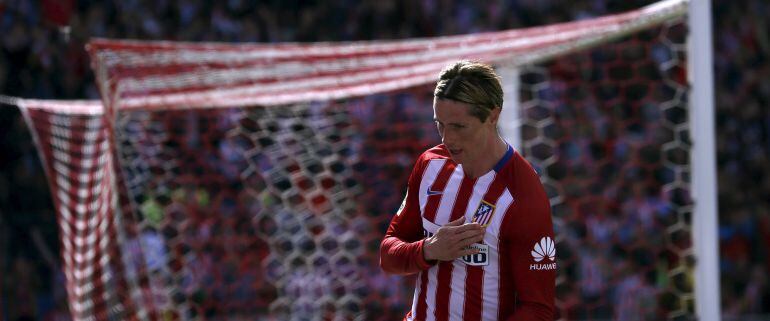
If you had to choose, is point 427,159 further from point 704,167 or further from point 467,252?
point 704,167

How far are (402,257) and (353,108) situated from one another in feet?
14.5

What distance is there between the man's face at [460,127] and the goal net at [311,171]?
1.94 m

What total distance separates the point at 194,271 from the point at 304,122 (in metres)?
1.61

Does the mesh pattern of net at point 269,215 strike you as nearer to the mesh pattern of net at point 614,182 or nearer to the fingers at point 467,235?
the mesh pattern of net at point 614,182

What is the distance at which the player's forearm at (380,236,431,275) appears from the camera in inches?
88.4

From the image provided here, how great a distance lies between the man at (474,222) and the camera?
214cm

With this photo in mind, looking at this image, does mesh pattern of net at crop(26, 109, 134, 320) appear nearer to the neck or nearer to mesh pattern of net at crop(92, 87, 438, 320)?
mesh pattern of net at crop(92, 87, 438, 320)

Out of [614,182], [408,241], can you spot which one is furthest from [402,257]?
[614,182]

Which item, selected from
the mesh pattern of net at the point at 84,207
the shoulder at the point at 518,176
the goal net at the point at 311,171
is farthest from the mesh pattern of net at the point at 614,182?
the shoulder at the point at 518,176

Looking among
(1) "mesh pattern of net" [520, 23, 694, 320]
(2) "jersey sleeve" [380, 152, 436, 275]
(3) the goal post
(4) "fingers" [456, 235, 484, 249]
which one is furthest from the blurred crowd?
(4) "fingers" [456, 235, 484, 249]

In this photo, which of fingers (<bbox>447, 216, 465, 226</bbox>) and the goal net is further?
the goal net

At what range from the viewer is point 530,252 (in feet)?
7.02

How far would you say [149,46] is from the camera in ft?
14.1

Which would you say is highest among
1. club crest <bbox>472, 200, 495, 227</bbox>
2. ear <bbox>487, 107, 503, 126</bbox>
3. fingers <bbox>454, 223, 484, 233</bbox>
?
ear <bbox>487, 107, 503, 126</bbox>
